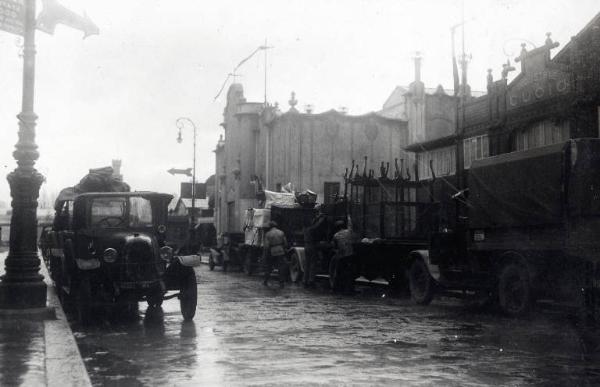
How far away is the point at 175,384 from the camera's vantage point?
626 cm

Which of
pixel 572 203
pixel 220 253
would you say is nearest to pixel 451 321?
pixel 572 203

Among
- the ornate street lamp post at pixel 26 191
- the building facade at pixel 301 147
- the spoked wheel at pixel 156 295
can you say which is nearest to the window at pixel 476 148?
the building facade at pixel 301 147

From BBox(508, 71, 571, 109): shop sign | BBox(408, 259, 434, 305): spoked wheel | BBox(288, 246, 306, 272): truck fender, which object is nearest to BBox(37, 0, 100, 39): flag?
BBox(408, 259, 434, 305): spoked wheel

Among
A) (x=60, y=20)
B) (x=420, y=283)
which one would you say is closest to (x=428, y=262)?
(x=420, y=283)

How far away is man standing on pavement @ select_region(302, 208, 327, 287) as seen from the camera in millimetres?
18328

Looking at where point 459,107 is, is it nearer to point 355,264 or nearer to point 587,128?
point 587,128

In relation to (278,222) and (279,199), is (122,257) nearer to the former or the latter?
(278,222)

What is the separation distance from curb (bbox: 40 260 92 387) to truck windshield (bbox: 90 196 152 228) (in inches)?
93.3

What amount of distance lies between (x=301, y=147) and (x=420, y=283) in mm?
23926

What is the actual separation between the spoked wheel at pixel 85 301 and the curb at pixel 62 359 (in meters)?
0.82

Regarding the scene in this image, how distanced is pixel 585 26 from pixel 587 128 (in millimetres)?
3304

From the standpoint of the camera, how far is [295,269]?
2059 centimetres

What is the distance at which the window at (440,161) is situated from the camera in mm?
27091

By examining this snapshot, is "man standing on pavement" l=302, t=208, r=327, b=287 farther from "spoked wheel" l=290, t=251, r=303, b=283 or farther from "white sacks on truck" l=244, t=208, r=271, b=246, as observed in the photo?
"white sacks on truck" l=244, t=208, r=271, b=246
